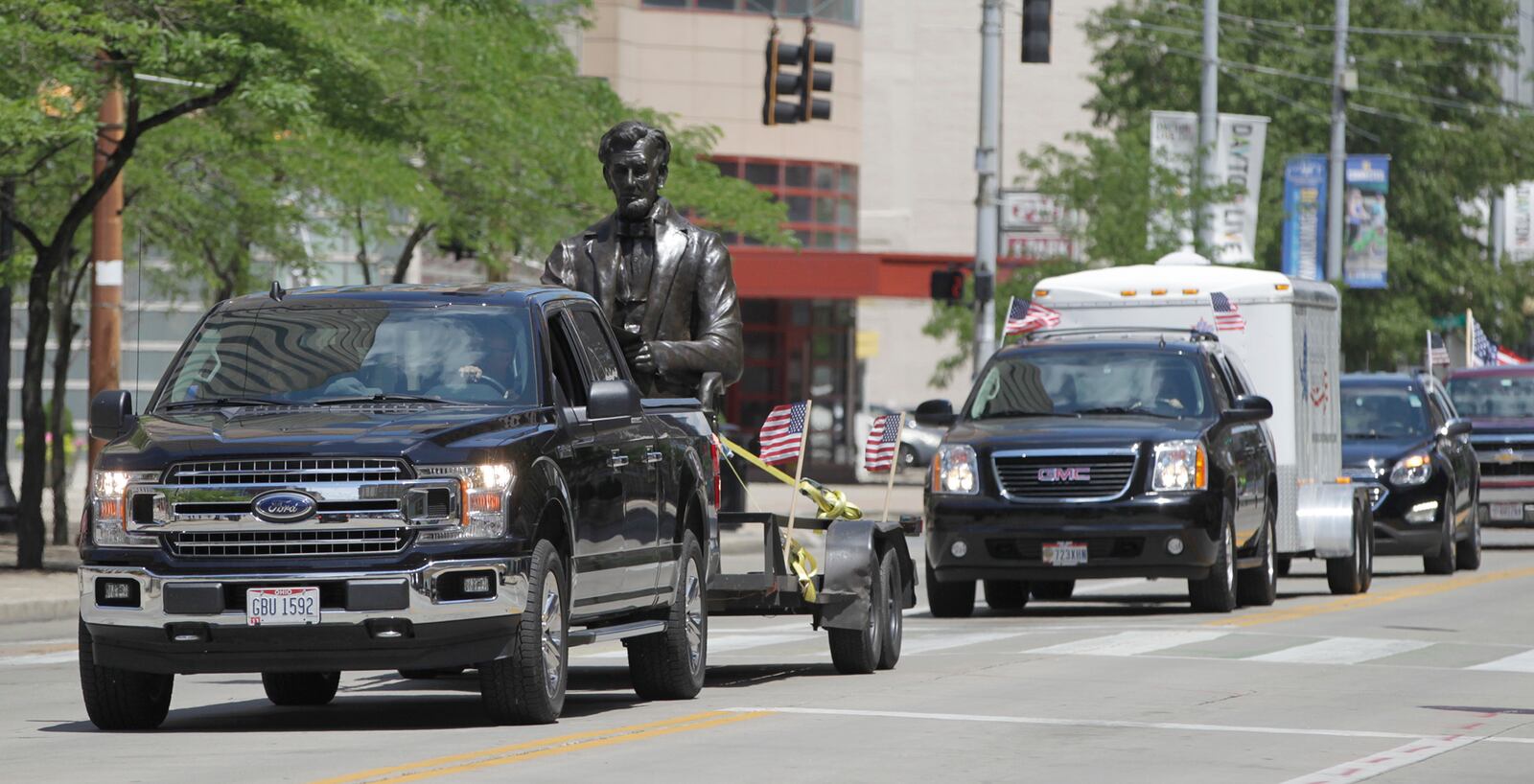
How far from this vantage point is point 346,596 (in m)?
10.3

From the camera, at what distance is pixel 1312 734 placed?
37.1 ft

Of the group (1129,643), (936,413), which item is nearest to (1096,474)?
(936,413)

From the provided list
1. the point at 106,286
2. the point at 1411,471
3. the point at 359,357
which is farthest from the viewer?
the point at 1411,471

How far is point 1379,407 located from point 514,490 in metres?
17.9

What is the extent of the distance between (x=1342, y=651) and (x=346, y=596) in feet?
24.9

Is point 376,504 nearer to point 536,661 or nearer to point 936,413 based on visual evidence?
point 536,661

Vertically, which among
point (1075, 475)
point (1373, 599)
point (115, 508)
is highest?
point (115, 508)

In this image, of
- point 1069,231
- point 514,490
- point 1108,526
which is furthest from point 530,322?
point 1069,231

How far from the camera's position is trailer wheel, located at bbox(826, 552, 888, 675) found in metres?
13.9

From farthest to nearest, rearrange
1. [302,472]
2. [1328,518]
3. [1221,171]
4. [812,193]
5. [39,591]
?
[812,193] → [1221,171] → [1328,518] → [39,591] → [302,472]

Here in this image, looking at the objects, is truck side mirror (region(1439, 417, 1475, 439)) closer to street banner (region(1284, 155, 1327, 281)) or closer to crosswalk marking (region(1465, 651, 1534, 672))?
crosswalk marking (region(1465, 651, 1534, 672))

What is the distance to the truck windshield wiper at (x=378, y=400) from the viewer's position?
1116 cm

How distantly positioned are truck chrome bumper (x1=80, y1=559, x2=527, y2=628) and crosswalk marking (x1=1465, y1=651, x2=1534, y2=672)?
6.90 m

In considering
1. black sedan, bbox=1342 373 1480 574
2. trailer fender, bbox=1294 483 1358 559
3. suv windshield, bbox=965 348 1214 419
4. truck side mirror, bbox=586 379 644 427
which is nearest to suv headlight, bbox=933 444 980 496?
suv windshield, bbox=965 348 1214 419
